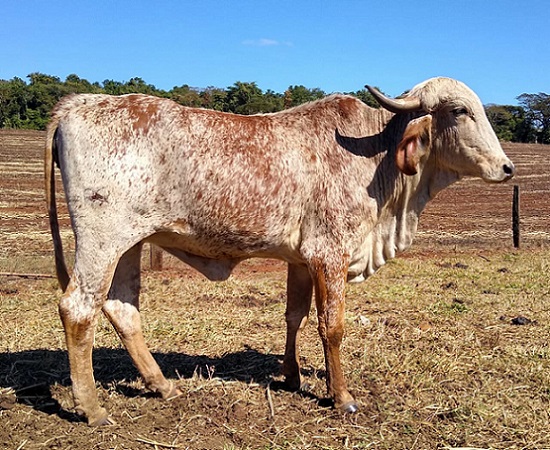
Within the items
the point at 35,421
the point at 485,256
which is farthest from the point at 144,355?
the point at 485,256

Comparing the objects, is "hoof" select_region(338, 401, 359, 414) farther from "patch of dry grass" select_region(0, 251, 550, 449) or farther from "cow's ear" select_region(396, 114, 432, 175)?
"cow's ear" select_region(396, 114, 432, 175)

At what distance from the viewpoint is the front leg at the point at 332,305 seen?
4863 millimetres

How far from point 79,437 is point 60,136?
2236 mm

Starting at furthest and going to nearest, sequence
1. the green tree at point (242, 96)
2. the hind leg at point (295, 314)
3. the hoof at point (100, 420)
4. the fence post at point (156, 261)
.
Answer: the green tree at point (242, 96)
the fence post at point (156, 261)
the hind leg at point (295, 314)
the hoof at point (100, 420)

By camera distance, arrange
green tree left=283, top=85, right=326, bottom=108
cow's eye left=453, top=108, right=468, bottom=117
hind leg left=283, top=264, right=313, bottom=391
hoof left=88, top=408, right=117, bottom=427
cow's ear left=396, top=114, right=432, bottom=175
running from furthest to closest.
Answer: green tree left=283, top=85, right=326, bottom=108 < hind leg left=283, top=264, right=313, bottom=391 < cow's eye left=453, top=108, right=468, bottom=117 < cow's ear left=396, top=114, right=432, bottom=175 < hoof left=88, top=408, right=117, bottom=427

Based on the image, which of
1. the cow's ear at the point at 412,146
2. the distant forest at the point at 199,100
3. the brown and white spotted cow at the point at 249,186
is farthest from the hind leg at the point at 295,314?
the distant forest at the point at 199,100

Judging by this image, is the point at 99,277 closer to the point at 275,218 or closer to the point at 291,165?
the point at 275,218

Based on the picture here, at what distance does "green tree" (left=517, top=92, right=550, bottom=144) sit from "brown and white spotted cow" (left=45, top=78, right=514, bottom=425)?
231ft

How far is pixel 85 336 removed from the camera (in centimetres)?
451

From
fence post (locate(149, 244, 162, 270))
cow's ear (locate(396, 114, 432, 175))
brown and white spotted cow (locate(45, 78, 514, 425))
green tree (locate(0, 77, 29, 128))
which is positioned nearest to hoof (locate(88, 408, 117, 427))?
brown and white spotted cow (locate(45, 78, 514, 425))

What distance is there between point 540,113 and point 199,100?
1651 inches

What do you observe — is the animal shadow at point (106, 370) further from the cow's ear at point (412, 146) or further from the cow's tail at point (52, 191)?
the cow's ear at point (412, 146)

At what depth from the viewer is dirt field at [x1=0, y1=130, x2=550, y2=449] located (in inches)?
184

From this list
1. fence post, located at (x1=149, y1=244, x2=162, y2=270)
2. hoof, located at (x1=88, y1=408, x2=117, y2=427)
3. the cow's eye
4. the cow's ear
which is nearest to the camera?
hoof, located at (x1=88, y1=408, x2=117, y2=427)
